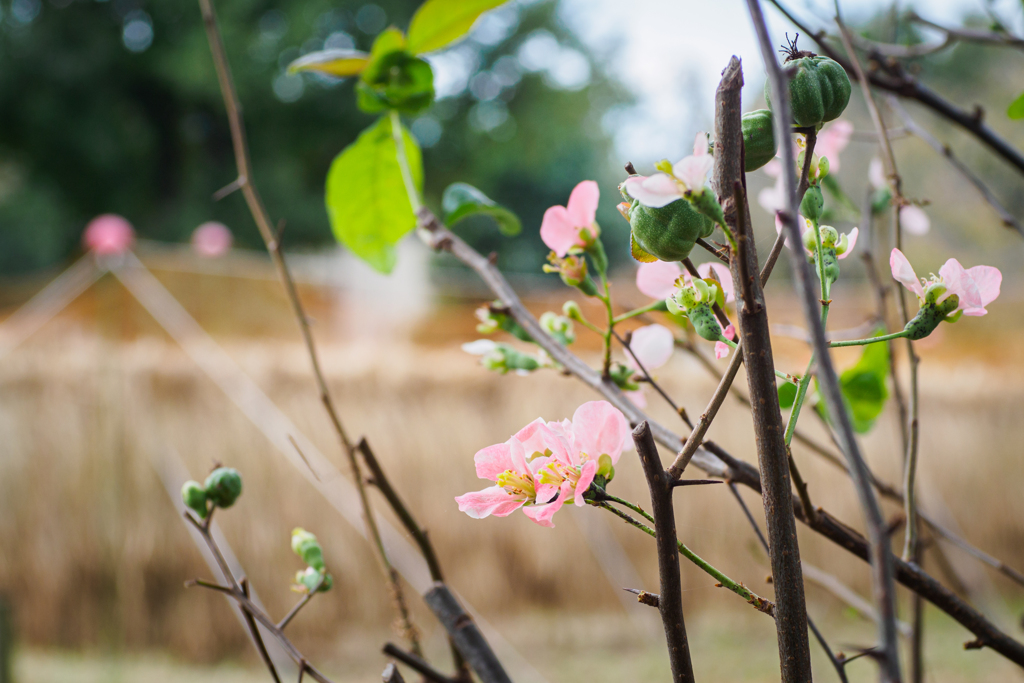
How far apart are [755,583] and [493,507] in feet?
2.86

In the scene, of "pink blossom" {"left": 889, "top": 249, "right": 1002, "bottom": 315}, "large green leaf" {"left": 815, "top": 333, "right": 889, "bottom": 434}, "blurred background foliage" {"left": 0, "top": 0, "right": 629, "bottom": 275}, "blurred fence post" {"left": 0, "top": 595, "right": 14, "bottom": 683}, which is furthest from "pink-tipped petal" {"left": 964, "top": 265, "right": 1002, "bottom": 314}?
"blurred background foliage" {"left": 0, "top": 0, "right": 629, "bottom": 275}

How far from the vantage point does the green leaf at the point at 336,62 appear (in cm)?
26

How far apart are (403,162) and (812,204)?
182mm

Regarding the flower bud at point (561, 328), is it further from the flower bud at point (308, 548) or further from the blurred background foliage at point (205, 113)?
the blurred background foliage at point (205, 113)

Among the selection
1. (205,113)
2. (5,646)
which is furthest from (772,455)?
(205,113)

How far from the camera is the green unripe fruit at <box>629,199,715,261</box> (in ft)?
0.33

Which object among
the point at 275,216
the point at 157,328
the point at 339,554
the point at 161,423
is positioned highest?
the point at 275,216

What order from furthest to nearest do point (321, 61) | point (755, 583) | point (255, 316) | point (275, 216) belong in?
point (275, 216) < point (255, 316) < point (755, 583) < point (321, 61)

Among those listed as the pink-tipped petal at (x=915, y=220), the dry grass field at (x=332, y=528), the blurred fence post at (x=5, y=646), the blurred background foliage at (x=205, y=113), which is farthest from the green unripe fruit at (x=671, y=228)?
the blurred background foliage at (x=205, y=113)

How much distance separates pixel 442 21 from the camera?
0.24 meters

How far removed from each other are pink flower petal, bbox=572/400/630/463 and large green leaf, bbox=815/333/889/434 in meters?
0.15

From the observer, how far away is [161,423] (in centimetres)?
112

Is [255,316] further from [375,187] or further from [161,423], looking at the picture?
[375,187]

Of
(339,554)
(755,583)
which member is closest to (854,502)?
(755,583)
